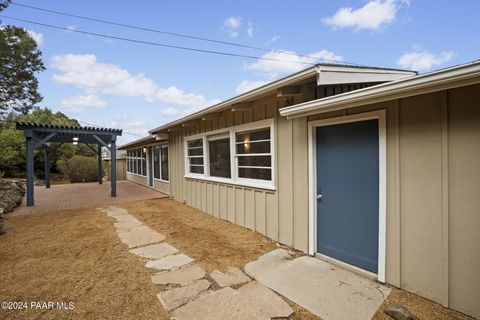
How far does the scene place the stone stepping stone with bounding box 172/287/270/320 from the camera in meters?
2.26

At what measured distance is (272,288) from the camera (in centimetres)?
278

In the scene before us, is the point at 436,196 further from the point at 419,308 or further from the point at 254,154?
the point at 254,154

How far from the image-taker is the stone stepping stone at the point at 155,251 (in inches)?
150

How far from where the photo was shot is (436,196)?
93.1 inches

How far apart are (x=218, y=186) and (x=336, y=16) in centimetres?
1005

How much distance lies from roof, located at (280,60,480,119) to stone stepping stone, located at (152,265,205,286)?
2757 mm

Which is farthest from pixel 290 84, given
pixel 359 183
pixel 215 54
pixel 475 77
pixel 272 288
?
pixel 215 54

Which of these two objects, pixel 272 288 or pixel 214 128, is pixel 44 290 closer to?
pixel 272 288

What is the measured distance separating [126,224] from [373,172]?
5.48m

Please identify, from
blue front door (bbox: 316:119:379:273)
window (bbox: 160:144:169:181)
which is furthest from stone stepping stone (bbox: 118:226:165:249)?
window (bbox: 160:144:169:181)

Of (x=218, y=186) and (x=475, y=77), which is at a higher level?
(x=475, y=77)

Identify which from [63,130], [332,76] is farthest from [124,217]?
[332,76]

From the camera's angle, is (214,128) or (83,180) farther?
(83,180)

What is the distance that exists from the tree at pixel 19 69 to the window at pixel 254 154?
10906 millimetres
